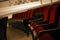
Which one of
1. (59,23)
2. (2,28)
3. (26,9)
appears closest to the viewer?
(59,23)

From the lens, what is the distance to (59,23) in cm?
205

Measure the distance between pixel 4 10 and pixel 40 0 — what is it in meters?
1.23

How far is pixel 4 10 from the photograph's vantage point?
14.1 ft

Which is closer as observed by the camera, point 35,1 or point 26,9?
point 35,1

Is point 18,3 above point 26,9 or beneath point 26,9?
→ above

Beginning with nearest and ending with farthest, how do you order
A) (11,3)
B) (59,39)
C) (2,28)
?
(59,39) < (2,28) < (11,3)

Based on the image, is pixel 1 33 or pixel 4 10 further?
pixel 4 10

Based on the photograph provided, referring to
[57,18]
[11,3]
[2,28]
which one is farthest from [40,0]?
[57,18]

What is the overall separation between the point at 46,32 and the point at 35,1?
268 cm

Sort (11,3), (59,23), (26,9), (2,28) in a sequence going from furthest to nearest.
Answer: (26,9), (11,3), (2,28), (59,23)

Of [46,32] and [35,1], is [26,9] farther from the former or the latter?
[46,32]

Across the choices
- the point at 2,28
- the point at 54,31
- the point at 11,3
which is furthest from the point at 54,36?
the point at 11,3

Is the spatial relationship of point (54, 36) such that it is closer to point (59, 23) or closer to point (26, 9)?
point (59, 23)

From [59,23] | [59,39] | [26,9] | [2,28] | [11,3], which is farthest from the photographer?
[26,9]
